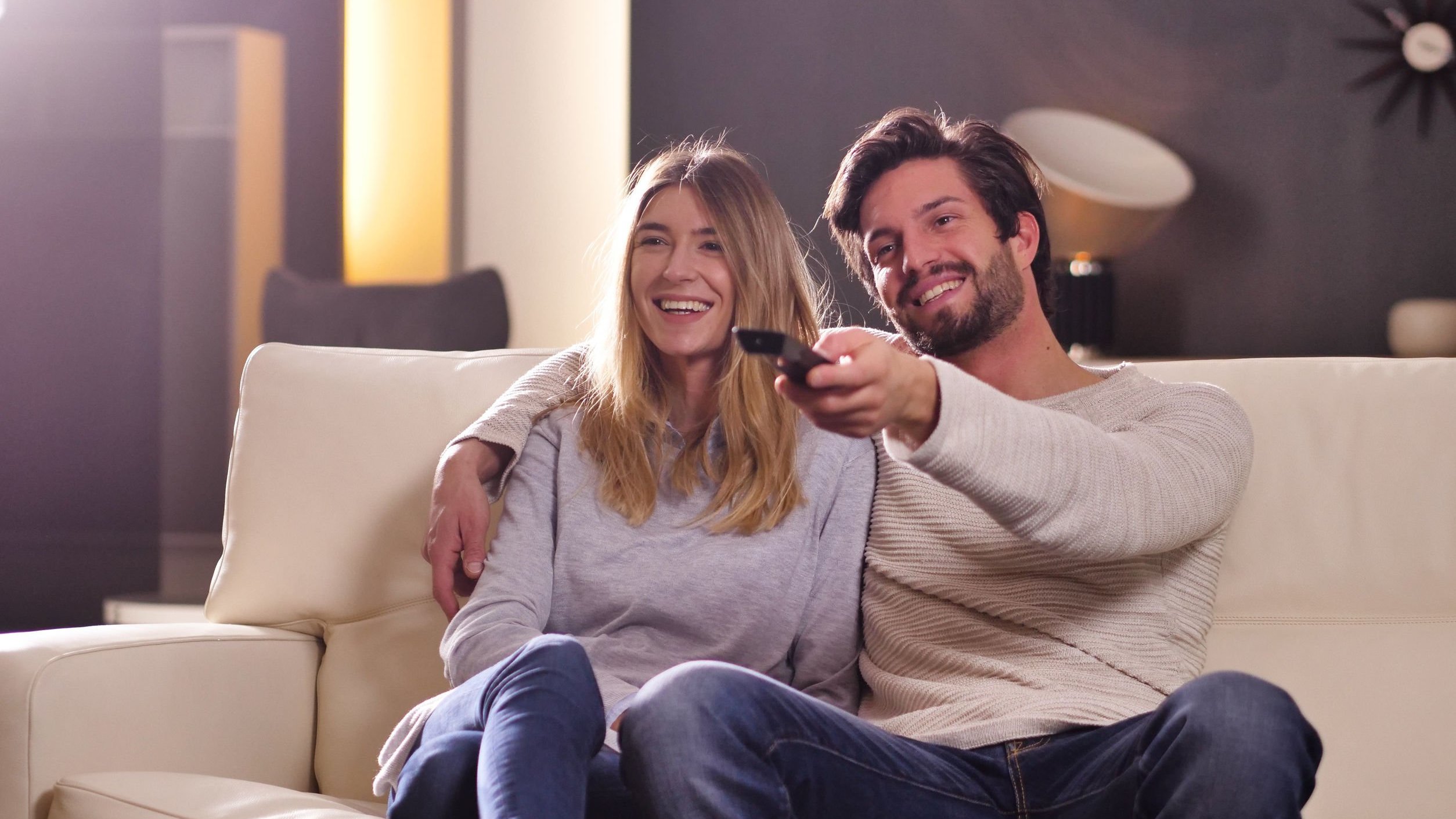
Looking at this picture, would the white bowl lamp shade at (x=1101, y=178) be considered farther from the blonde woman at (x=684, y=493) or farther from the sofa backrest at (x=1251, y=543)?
the blonde woman at (x=684, y=493)

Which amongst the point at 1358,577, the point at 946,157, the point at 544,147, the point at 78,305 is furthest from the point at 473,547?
the point at 78,305

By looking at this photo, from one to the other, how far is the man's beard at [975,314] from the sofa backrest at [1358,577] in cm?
31

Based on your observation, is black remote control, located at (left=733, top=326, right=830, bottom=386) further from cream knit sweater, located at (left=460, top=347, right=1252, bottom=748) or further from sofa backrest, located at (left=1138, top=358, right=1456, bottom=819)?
sofa backrest, located at (left=1138, top=358, right=1456, bottom=819)

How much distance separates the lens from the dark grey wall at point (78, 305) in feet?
13.4

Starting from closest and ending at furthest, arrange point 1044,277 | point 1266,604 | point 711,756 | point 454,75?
point 711,756 → point 1266,604 → point 1044,277 → point 454,75

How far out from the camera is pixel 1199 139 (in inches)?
154

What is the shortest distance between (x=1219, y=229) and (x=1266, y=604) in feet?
8.89

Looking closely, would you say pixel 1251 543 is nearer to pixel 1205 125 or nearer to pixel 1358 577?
pixel 1358 577

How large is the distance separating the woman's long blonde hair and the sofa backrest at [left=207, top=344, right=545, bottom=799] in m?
0.24

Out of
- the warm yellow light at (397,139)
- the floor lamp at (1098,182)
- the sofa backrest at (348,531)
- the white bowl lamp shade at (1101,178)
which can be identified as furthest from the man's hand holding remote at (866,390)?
the warm yellow light at (397,139)

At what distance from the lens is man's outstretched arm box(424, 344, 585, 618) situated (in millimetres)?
1343

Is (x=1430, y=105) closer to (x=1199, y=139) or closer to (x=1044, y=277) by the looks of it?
(x=1199, y=139)

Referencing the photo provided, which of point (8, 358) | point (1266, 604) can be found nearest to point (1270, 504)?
point (1266, 604)

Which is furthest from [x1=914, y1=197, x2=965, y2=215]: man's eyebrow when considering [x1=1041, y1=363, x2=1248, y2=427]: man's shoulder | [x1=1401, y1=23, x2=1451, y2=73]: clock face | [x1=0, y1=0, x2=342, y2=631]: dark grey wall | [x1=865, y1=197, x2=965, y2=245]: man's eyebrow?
[x1=0, y1=0, x2=342, y2=631]: dark grey wall
